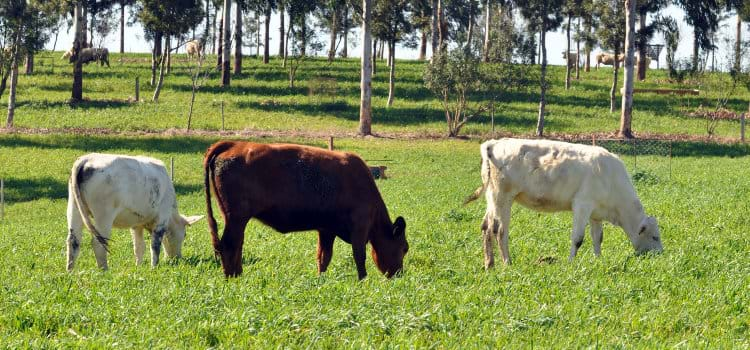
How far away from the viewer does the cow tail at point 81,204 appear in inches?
531

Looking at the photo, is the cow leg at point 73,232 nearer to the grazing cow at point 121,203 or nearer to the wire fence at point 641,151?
the grazing cow at point 121,203

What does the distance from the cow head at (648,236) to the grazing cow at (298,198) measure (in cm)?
355

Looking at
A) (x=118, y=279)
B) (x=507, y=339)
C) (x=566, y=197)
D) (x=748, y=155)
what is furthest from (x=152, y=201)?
(x=748, y=155)

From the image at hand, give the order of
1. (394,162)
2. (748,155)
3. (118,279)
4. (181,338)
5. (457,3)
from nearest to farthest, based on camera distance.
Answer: (181,338)
(118,279)
(394,162)
(748,155)
(457,3)

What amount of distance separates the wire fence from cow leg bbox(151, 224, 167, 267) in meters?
20.4

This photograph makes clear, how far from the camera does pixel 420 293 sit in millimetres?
10281

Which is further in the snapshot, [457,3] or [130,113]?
[457,3]

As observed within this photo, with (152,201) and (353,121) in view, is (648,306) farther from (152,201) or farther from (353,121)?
(353,121)

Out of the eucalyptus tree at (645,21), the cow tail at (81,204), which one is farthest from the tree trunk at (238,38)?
the cow tail at (81,204)

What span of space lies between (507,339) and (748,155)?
115ft

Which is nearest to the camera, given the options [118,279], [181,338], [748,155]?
[181,338]

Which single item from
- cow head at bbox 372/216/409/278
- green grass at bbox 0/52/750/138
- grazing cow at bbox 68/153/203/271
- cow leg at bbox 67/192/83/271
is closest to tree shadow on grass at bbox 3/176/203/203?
green grass at bbox 0/52/750/138

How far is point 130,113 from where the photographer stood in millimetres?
47125

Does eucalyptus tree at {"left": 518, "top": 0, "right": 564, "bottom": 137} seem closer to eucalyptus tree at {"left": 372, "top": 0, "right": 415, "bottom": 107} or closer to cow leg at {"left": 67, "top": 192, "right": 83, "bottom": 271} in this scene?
eucalyptus tree at {"left": 372, "top": 0, "right": 415, "bottom": 107}
